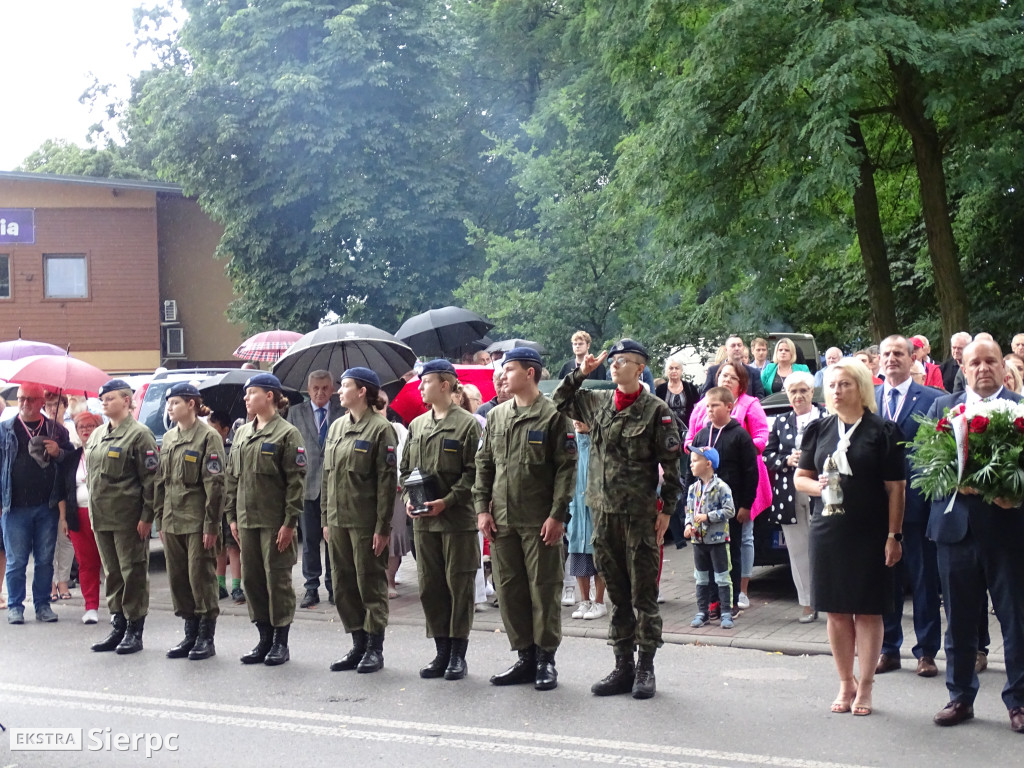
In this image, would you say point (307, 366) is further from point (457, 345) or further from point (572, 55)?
point (572, 55)

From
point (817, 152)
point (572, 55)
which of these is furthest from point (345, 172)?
point (817, 152)

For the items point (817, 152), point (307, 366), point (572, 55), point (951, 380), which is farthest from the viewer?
point (572, 55)

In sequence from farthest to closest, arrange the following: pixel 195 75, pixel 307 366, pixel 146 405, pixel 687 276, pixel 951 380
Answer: pixel 195 75 → pixel 687 276 → pixel 146 405 → pixel 951 380 → pixel 307 366

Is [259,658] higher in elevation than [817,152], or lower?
lower

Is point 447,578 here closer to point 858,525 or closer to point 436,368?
point 436,368

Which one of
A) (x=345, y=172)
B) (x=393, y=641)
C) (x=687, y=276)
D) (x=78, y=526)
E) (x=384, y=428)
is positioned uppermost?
(x=345, y=172)

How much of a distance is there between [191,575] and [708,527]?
3.92 metres

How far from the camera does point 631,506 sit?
7.64 meters

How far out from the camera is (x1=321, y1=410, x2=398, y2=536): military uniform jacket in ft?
28.6

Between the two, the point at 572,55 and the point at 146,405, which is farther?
the point at 572,55

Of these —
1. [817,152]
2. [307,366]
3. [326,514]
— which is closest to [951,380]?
[817,152]

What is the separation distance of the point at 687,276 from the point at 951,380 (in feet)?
16.9

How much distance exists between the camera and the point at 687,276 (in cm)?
→ 1808

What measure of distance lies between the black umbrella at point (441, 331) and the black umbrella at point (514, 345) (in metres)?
0.45
